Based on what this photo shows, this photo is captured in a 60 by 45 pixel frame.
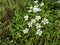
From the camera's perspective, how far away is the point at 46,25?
13.6 feet

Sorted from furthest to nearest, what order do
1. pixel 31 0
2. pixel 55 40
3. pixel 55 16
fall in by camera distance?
1. pixel 31 0
2. pixel 55 16
3. pixel 55 40

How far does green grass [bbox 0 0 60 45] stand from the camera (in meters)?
4.00

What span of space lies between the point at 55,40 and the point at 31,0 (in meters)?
1.12

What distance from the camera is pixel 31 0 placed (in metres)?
4.61

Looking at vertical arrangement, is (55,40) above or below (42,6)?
below

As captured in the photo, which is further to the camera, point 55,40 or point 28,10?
point 28,10

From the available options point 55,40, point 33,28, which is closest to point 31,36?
point 33,28

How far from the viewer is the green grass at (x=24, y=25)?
13.1 ft

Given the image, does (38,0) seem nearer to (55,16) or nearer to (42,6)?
(42,6)

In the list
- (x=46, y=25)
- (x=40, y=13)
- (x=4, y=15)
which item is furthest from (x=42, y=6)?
(x=4, y=15)

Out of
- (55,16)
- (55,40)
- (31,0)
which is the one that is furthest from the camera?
(31,0)

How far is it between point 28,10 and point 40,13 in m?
0.27

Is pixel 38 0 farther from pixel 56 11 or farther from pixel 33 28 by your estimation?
pixel 33 28

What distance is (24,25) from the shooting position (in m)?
4.19
